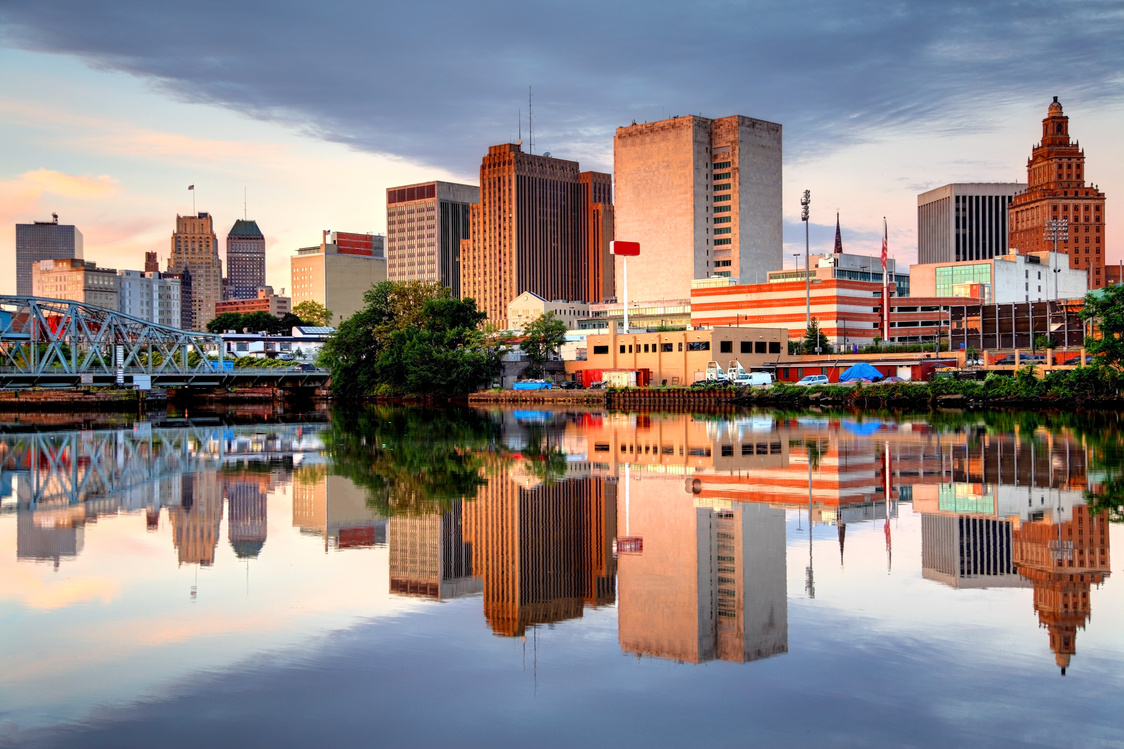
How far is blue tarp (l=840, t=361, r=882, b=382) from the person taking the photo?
293ft

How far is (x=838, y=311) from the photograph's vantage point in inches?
5079

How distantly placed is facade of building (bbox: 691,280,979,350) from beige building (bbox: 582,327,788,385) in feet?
56.6

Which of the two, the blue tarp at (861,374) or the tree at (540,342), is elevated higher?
the tree at (540,342)

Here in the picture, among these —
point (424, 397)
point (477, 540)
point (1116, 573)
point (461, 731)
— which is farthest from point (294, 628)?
point (424, 397)

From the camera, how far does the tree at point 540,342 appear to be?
118 metres

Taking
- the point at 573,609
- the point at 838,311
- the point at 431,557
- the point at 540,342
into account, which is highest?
the point at 838,311

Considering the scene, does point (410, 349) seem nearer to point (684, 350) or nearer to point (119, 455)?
point (684, 350)

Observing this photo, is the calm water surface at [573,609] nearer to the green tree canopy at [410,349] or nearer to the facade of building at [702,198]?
the green tree canopy at [410,349]

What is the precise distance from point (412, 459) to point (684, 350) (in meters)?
68.5

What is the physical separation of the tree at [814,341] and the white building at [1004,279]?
1279 inches

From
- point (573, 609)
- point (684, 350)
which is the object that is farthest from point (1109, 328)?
point (573, 609)

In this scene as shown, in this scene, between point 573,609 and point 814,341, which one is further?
point 814,341

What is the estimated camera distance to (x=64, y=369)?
108 meters

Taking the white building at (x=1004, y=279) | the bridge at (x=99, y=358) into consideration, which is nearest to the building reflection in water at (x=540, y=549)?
the bridge at (x=99, y=358)
